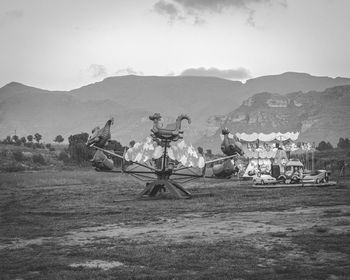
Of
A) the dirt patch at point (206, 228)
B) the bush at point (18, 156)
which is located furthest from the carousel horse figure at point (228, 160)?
the bush at point (18, 156)

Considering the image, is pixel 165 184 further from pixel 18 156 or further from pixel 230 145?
pixel 18 156

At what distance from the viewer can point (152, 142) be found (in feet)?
91.6

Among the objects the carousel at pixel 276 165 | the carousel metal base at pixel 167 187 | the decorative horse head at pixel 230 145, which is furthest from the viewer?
the carousel at pixel 276 165

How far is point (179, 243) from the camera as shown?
1266 cm

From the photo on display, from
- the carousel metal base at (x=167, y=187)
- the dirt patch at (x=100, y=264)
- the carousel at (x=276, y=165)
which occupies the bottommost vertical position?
the dirt patch at (x=100, y=264)

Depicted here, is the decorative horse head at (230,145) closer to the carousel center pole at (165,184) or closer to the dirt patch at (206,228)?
the carousel center pole at (165,184)

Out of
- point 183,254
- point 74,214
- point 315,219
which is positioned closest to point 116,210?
point 74,214

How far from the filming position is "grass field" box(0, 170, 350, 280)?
9.48 metres

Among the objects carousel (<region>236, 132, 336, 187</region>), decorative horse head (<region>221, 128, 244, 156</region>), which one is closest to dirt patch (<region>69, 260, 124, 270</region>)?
decorative horse head (<region>221, 128, 244, 156</region>)

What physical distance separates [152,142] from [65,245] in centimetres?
1553

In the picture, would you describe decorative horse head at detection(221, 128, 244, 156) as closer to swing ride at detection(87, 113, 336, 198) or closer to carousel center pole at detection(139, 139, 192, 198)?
swing ride at detection(87, 113, 336, 198)

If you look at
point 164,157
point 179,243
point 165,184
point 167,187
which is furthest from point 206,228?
point 167,187

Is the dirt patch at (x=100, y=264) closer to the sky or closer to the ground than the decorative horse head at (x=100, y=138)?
closer to the ground

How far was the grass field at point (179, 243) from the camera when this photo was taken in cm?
948
